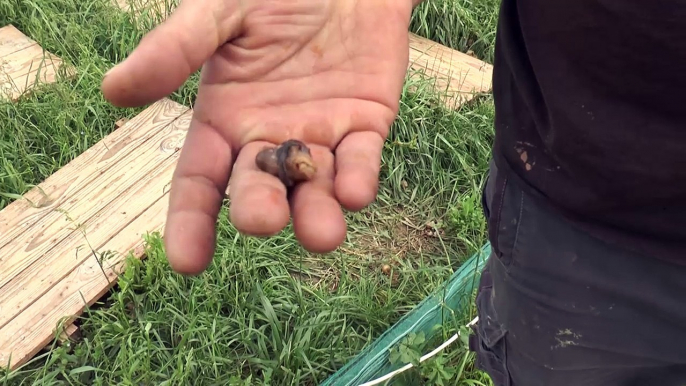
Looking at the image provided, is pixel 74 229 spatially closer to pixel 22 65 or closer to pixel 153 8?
pixel 22 65

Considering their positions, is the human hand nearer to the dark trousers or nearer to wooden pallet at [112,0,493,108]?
the dark trousers

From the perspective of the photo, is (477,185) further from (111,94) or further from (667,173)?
(111,94)

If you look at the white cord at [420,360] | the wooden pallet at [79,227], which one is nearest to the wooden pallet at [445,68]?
the wooden pallet at [79,227]

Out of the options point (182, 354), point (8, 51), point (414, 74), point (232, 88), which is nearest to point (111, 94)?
point (232, 88)

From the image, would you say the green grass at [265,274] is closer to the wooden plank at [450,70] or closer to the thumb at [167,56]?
the wooden plank at [450,70]

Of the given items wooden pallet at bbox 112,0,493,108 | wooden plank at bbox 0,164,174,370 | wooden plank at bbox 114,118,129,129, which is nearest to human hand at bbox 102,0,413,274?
wooden plank at bbox 0,164,174,370

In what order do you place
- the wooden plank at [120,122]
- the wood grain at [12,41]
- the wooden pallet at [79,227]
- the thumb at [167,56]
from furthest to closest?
1. the wood grain at [12,41]
2. the wooden plank at [120,122]
3. the wooden pallet at [79,227]
4. the thumb at [167,56]

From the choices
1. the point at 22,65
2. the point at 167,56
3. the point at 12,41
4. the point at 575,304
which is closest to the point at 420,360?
the point at 575,304
